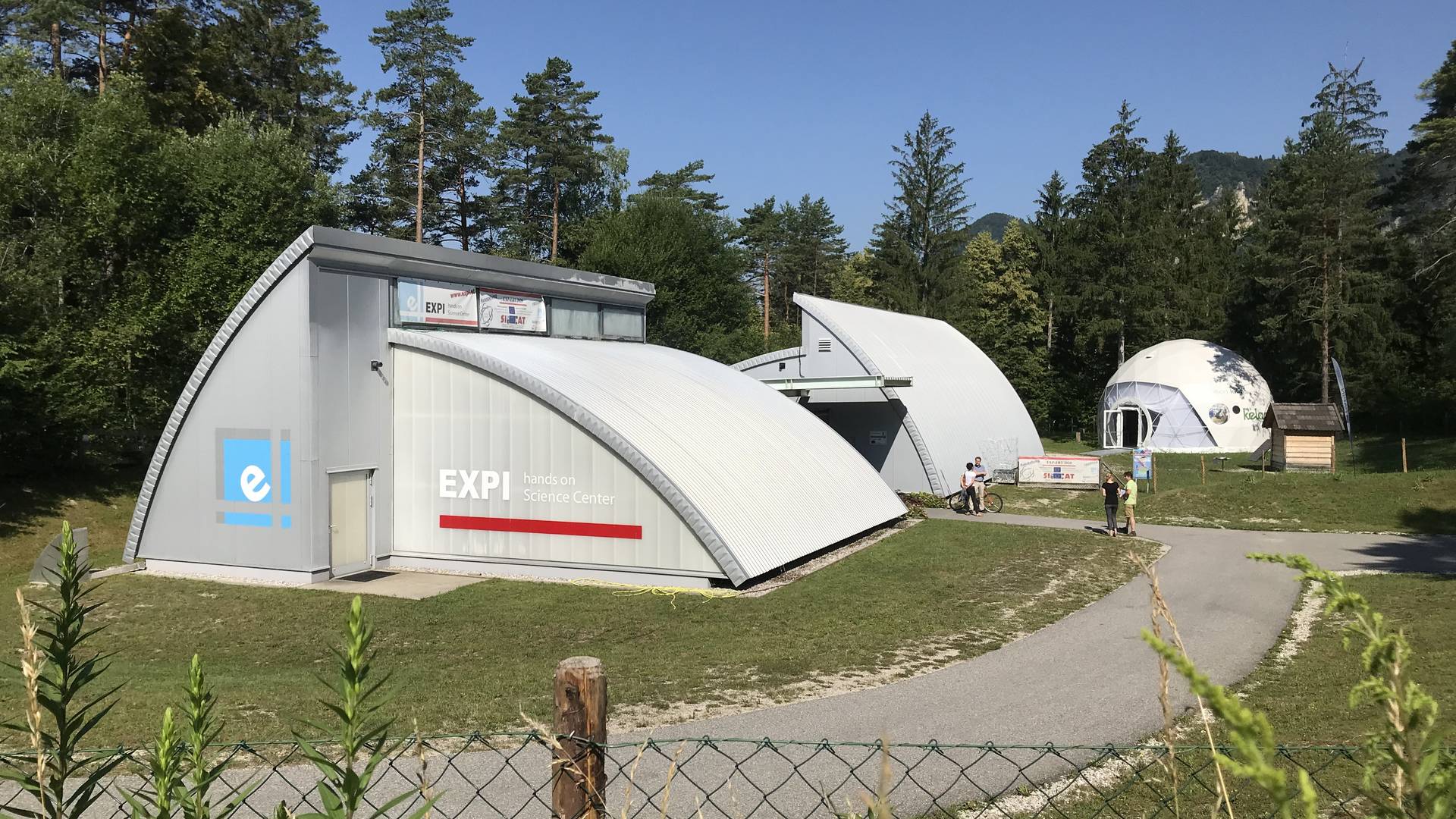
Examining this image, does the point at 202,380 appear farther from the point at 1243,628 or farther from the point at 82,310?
the point at 1243,628

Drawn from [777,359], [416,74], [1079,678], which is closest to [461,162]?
[416,74]

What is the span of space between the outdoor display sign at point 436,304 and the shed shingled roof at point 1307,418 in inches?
1122

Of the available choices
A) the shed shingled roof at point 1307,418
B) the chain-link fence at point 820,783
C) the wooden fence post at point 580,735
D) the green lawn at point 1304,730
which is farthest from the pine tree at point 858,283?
the wooden fence post at point 580,735

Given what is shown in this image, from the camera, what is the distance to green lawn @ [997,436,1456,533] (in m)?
24.5

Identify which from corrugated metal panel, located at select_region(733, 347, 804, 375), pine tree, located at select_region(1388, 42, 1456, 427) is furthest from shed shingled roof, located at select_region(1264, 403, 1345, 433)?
corrugated metal panel, located at select_region(733, 347, 804, 375)

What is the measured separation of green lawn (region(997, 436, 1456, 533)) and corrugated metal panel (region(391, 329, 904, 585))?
8.13m

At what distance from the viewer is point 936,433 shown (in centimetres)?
2969

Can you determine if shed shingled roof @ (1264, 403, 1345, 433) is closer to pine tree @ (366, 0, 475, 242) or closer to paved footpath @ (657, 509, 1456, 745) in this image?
paved footpath @ (657, 509, 1456, 745)

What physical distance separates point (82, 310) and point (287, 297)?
13.9 m

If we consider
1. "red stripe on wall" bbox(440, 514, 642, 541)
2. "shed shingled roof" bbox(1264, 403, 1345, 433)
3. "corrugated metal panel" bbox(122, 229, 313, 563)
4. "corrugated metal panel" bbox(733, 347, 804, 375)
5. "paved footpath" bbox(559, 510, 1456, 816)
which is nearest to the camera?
"paved footpath" bbox(559, 510, 1456, 816)

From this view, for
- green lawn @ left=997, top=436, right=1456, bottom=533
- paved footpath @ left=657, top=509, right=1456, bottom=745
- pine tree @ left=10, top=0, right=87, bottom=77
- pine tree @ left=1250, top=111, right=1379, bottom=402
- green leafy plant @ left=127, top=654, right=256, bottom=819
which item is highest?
pine tree @ left=10, top=0, right=87, bottom=77

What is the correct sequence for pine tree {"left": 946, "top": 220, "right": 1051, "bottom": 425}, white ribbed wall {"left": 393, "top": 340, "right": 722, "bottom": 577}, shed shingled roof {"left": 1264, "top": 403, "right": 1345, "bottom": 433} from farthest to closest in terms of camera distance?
pine tree {"left": 946, "top": 220, "right": 1051, "bottom": 425} → shed shingled roof {"left": 1264, "top": 403, "right": 1345, "bottom": 433} → white ribbed wall {"left": 393, "top": 340, "right": 722, "bottom": 577}

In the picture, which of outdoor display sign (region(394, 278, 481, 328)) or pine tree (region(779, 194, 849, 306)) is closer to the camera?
outdoor display sign (region(394, 278, 481, 328))

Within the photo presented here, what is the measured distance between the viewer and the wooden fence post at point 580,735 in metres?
3.42
